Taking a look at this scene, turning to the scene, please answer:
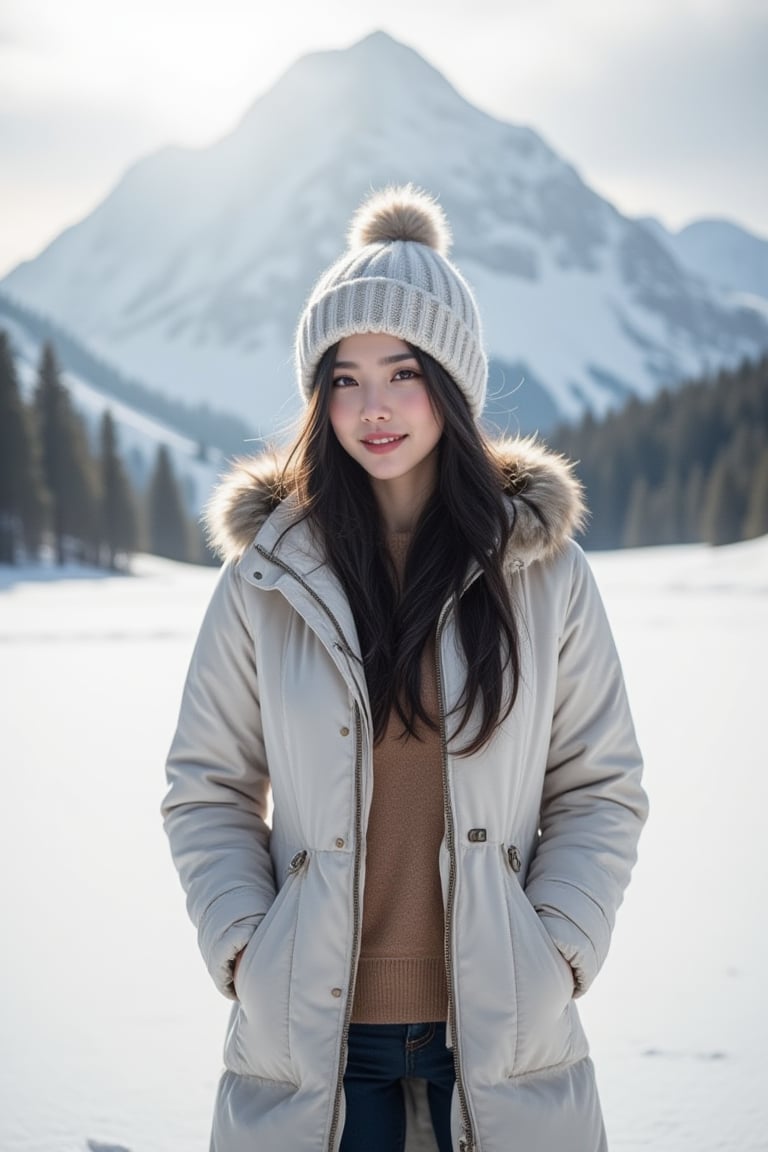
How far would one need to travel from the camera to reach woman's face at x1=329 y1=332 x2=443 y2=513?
2250 mm

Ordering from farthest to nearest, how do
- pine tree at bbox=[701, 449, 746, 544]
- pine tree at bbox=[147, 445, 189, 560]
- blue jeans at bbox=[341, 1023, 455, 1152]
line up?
pine tree at bbox=[147, 445, 189, 560] → pine tree at bbox=[701, 449, 746, 544] → blue jeans at bbox=[341, 1023, 455, 1152]

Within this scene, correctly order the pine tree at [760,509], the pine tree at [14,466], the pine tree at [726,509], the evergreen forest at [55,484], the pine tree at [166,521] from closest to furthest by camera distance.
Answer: the pine tree at [14,466]
the evergreen forest at [55,484]
the pine tree at [760,509]
the pine tree at [726,509]
the pine tree at [166,521]

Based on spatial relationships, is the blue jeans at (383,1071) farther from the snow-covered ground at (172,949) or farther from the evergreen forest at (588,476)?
the evergreen forest at (588,476)

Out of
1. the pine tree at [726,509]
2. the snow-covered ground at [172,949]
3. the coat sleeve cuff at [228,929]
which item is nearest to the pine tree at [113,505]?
the pine tree at [726,509]

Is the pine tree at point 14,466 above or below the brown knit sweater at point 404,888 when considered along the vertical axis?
above

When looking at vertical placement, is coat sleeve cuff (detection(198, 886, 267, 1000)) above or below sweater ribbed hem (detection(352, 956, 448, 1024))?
above

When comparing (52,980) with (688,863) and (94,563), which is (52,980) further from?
(94,563)

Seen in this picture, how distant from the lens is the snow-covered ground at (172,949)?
313 centimetres

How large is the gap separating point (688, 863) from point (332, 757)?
138 inches

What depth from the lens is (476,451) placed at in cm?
234

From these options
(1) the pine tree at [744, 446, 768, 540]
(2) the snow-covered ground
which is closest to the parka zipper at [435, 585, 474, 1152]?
(2) the snow-covered ground

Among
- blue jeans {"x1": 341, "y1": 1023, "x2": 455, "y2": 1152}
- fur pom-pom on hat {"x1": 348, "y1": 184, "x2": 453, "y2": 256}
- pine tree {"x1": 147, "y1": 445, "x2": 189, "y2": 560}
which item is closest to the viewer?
blue jeans {"x1": 341, "y1": 1023, "x2": 455, "y2": 1152}

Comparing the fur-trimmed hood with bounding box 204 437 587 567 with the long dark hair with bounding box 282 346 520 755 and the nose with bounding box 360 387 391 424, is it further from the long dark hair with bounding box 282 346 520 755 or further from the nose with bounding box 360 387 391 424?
the nose with bounding box 360 387 391 424

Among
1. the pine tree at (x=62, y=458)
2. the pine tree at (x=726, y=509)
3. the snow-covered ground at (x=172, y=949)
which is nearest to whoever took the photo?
the snow-covered ground at (x=172, y=949)
